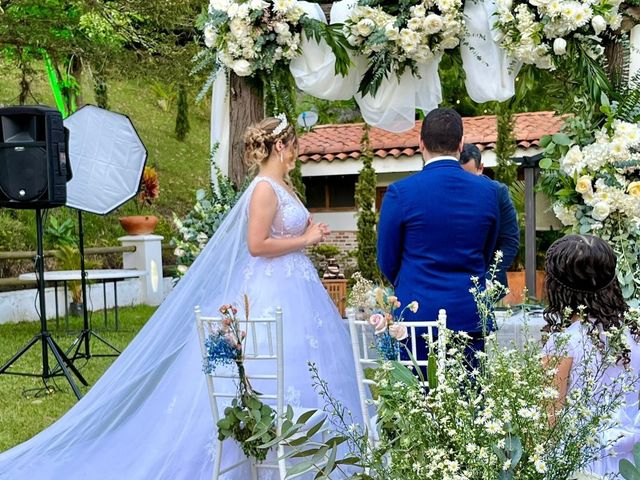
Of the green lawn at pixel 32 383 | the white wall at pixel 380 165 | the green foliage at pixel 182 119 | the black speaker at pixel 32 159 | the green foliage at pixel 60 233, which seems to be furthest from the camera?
the green foliage at pixel 182 119

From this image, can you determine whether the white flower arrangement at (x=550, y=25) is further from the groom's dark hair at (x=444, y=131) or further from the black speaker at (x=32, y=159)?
the black speaker at (x=32, y=159)

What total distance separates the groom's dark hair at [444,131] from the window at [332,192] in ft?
44.0

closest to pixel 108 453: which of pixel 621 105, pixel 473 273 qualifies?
pixel 473 273

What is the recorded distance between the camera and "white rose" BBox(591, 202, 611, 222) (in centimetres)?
371

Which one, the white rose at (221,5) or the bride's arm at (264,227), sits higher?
the white rose at (221,5)

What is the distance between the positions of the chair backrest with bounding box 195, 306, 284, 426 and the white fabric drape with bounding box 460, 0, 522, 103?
5.41 ft

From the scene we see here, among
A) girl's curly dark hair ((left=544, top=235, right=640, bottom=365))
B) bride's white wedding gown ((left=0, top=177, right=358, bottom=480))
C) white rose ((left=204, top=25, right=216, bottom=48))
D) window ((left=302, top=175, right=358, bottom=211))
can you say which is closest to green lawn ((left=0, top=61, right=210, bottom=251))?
window ((left=302, top=175, right=358, bottom=211))

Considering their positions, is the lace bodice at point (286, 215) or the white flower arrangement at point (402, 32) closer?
the lace bodice at point (286, 215)

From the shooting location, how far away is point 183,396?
3.70 meters

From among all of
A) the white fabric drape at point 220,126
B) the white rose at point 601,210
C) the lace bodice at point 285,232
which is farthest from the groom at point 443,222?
the white fabric drape at point 220,126

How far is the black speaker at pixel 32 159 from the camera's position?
5391mm

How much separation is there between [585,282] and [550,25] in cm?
195

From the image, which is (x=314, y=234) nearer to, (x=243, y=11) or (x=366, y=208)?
(x=243, y=11)

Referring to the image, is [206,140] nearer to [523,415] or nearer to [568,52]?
[568,52]
